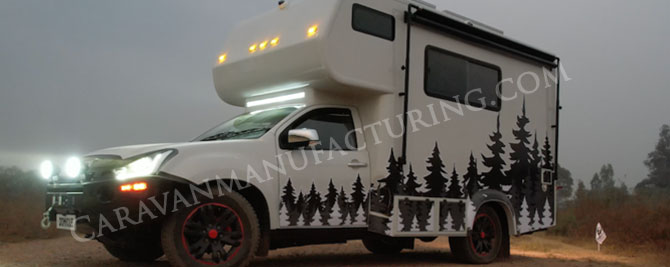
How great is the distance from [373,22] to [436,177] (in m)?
2.23

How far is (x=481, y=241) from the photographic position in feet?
30.5

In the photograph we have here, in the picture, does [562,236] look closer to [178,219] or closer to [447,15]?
[447,15]

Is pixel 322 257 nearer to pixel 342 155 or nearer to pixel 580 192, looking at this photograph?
pixel 342 155

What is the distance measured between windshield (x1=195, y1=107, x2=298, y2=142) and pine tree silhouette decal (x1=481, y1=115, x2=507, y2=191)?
130 inches

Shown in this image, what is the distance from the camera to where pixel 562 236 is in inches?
681

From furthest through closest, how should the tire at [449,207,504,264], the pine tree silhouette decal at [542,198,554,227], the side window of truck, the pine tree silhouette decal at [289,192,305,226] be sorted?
the pine tree silhouette decal at [542,198,554,227]
the tire at [449,207,504,264]
the side window of truck
the pine tree silhouette decal at [289,192,305,226]

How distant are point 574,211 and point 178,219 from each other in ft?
52.4

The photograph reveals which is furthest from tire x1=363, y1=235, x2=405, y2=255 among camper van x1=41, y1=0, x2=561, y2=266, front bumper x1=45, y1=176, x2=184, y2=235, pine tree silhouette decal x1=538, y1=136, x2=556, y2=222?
front bumper x1=45, y1=176, x2=184, y2=235

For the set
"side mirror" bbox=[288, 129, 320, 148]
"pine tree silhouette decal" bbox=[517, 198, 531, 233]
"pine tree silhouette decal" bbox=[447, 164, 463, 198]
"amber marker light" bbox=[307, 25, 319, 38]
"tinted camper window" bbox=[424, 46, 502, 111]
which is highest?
"amber marker light" bbox=[307, 25, 319, 38]

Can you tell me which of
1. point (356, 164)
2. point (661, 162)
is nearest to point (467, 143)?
point (356, 164)

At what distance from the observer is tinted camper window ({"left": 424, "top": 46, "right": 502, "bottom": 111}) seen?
865cm

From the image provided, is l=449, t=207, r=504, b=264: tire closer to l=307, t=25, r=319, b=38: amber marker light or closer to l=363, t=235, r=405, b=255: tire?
l=363, t=235, r=405, b=255: tire

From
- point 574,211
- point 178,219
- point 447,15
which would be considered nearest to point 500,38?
point 447,15

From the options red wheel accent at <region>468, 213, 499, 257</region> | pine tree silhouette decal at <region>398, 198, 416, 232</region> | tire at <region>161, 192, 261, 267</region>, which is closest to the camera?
tire at <region>161, 192, 261, 267</region>
